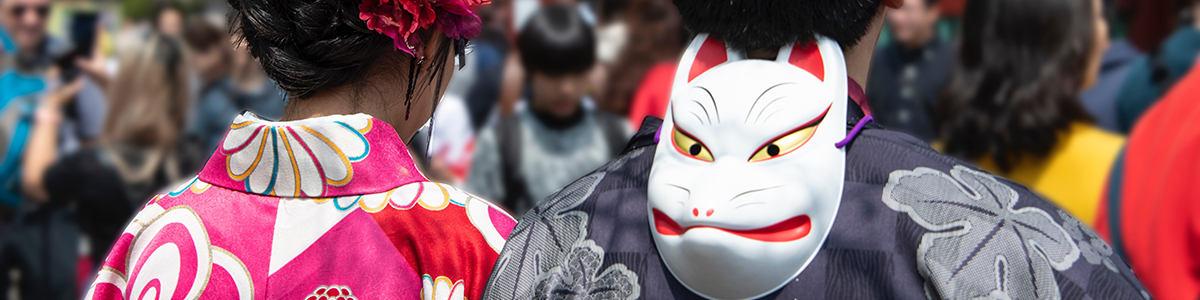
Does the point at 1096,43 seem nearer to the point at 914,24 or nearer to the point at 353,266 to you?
the point at 914,24

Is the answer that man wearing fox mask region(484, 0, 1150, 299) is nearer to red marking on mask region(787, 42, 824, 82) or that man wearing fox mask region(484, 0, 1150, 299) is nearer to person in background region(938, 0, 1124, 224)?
red marking on mask region(787, 42, 824, 82)

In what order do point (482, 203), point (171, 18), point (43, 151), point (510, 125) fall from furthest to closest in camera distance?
point (171, 18), point (43, 151), point (510, 125), point (482, 203)

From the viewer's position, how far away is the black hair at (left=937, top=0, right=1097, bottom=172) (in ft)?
8.99

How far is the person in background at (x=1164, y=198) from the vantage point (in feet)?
7.79

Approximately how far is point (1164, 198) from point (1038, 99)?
1.68ft

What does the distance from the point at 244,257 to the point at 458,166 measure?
3092 millimetres

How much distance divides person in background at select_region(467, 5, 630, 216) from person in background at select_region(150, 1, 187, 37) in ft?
6.14

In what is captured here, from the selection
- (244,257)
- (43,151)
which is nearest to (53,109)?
(43,151)

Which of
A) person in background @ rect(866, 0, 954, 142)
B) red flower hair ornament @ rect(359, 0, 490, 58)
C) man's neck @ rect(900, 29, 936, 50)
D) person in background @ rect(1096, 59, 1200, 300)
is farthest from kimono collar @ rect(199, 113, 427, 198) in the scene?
man's neck @ rect(900, 29, 936, 50)

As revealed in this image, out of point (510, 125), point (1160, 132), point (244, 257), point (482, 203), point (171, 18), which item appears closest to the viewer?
point (244, 257)

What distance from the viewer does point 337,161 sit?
145 cm

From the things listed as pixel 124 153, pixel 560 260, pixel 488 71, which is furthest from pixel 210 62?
pixel 560 260

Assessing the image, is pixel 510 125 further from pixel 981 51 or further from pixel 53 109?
pixel 53 109

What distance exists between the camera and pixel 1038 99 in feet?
9.34
